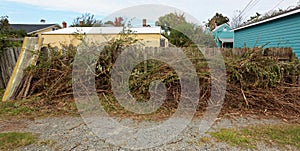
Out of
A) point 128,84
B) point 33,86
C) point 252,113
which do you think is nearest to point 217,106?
point 252,113

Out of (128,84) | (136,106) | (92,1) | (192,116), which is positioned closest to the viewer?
(192,116)

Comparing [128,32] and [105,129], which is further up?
[128,32]

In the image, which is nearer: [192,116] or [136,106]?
[192,116]

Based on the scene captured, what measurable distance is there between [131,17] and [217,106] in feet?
9.14

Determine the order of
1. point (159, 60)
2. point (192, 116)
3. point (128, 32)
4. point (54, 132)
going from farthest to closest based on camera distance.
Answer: point (128, 32), point (159, 60), point (192, 116), point (54, 132)

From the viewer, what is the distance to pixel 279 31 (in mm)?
7684

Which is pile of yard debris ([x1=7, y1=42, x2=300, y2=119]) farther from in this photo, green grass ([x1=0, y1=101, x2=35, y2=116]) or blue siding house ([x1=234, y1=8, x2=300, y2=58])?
blue siding house ([x1=234, y1=8, x2=300, y2=58])

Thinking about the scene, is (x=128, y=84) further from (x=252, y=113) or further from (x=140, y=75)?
(x=252, y=113)

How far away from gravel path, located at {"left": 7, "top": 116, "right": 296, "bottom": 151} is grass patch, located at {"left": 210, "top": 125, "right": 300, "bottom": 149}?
0.11 m

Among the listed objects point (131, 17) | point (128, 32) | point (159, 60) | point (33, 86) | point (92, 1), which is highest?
point (92, 1)

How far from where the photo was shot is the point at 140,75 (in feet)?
11.1

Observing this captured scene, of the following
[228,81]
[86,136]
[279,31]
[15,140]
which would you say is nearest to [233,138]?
[228,81]

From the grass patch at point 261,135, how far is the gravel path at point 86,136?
0.37 feet

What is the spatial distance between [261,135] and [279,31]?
7.47m
